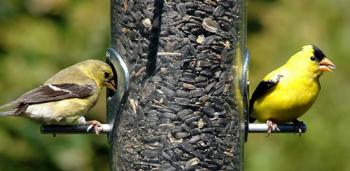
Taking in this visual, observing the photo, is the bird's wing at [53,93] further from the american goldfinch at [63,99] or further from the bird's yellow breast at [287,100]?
the bird's yellow breast at [287,100]

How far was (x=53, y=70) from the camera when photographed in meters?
7.66

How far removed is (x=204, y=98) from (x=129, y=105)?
454 millimetres

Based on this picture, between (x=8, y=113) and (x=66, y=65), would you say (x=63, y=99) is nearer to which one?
(x=8, y=113)

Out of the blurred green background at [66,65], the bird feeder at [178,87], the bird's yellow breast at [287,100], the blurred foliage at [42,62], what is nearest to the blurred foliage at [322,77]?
the blurred green background at [66,65]

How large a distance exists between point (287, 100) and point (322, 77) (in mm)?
2277

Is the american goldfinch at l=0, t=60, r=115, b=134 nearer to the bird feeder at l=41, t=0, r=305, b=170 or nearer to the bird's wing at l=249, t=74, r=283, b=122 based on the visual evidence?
the bird feeder at l=41, t=0, r=305, b=170

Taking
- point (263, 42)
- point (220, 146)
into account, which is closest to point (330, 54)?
point (263, 42)

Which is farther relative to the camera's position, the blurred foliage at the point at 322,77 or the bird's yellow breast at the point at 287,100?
the blurred foliage at the point at 322,77

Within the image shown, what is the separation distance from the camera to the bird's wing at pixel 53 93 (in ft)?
21.6

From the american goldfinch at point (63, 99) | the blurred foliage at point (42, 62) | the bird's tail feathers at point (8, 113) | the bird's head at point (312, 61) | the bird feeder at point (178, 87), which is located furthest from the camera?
the blurred foliage at point (42, 62)

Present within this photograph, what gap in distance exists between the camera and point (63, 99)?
668 cm

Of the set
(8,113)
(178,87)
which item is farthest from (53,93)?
(178,87)

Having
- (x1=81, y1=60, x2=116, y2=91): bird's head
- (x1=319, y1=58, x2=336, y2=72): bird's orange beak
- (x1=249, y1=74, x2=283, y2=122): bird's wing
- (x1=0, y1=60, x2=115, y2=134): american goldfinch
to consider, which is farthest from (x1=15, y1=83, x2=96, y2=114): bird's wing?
(x1=319, y1=58, x2=336, y2=72): bird's orange beak

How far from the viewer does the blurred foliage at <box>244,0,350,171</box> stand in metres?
8.26
